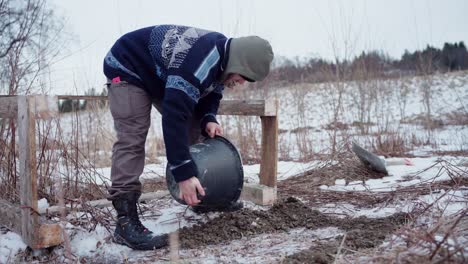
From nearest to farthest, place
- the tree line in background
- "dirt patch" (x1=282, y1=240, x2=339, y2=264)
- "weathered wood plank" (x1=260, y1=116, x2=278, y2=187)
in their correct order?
"dirt patch" (x1=282, y1=240, x2=339, y2=264) < "weathered wood plank" (x1=260, y1=116, x2=278, y2=187) < the tree line in background

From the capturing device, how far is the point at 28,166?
6.73ft

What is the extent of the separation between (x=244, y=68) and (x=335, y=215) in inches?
48.4

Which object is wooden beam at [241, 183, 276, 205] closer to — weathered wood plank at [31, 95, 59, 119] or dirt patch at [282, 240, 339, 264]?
dirt patch at [282, 240, 339, 264]

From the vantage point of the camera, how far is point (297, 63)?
8.43 m

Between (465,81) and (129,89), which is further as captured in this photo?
(465,81)

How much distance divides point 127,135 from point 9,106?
64 centimetres

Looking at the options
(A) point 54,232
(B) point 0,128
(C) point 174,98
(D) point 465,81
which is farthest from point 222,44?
(D) point 465,81

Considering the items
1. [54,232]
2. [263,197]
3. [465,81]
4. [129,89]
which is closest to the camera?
[54,232]

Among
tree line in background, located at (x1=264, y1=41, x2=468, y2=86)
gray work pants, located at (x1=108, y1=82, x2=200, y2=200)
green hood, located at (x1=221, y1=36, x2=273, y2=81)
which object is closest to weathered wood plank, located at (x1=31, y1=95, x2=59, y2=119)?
gray work pants, located at (x1=108, y1=82, x2=200, y2=200)

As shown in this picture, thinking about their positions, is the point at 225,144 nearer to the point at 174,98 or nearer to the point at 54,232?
the point at 174,98

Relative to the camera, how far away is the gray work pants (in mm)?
2281

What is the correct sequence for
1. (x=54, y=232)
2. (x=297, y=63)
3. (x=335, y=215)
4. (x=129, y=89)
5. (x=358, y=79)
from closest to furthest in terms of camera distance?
(x=54, y=232) < (x=129, y=89) < (x=335, y=215) < (x=358, y=79) < (x=297, y=63)

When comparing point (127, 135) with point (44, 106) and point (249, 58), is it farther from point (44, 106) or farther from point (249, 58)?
point (249, 58)

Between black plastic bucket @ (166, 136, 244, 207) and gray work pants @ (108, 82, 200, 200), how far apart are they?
0.68 feet
